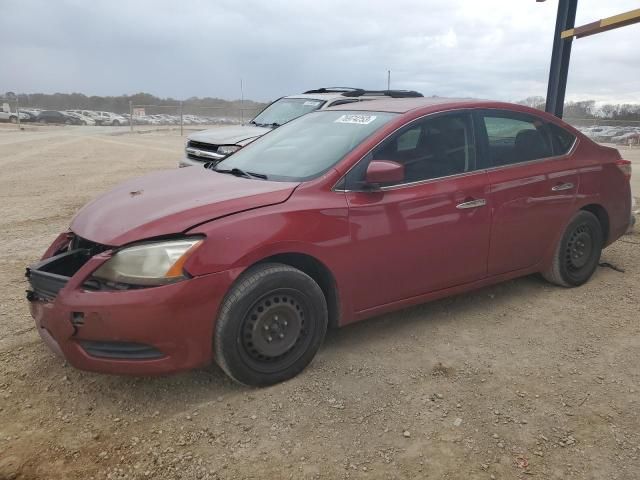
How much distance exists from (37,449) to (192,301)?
978 millimetres

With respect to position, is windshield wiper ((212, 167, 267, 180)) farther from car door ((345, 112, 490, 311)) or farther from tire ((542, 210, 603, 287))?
tire ((542, 210, 603, 287))

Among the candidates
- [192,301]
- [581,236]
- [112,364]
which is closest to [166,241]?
[192,301]

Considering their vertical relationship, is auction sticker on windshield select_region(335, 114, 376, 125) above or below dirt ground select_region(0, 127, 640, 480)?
above

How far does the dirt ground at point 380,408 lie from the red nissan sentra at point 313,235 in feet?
0.90

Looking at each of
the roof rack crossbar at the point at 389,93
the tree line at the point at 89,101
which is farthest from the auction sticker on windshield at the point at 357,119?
the tree line at the point at 89,101

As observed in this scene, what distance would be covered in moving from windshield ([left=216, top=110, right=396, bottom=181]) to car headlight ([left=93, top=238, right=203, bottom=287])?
3.12 ft

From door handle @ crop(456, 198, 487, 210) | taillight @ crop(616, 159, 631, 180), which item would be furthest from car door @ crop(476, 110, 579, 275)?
taillight @ crop(616, 159, 631, 180)

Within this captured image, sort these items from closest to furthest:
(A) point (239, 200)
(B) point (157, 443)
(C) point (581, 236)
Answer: (B) point (157, 443) < (A) point (239, 200) < (C) point (581, 236)

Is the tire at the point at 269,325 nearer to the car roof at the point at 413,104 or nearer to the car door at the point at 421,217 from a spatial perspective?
the car door at the point at 421,217

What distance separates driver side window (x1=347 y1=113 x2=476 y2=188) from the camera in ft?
11.7

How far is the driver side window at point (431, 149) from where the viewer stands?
11.7ft

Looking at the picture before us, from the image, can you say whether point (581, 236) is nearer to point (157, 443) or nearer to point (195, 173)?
point (195, 173)

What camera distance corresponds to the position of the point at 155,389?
10.2ft

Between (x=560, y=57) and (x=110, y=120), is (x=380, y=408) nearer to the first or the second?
(x=560, y=57)
